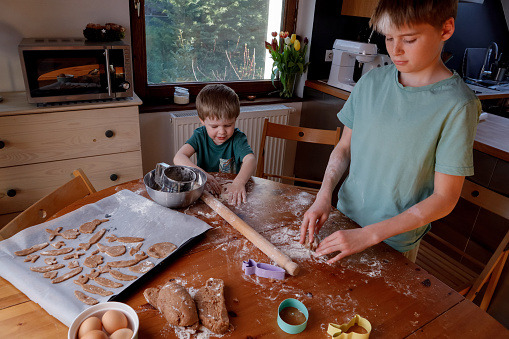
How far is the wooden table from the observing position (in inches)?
33.1

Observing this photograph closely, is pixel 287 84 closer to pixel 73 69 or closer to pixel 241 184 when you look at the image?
pixel 73 69

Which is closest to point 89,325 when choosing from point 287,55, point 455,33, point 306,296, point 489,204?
point 306,296

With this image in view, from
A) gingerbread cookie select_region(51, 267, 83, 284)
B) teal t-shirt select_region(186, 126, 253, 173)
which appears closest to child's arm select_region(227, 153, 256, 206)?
teal t-shirt select_region(186, 126, 253, 173)

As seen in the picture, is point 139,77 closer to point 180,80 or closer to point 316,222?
point 180,80

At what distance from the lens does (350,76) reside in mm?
2834

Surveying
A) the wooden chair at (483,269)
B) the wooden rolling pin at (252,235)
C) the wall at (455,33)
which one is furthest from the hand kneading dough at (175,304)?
the wall at (455,33)

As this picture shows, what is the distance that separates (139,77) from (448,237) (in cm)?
236

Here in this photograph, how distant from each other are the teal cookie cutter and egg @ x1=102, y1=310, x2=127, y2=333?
34 centimetres

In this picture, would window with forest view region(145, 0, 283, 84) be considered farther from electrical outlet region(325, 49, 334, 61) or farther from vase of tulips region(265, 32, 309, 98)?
electrical outlet region(325, 49, 334, 61)

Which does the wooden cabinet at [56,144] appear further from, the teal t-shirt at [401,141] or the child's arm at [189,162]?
the teal t-shirt at [401,141]

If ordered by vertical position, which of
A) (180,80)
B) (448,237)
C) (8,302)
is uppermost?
(180,80)

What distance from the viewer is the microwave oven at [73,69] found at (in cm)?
188

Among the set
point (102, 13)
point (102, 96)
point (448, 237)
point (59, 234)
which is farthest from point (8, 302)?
point (448, 237)

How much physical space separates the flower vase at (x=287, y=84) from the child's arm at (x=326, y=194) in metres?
1.71
